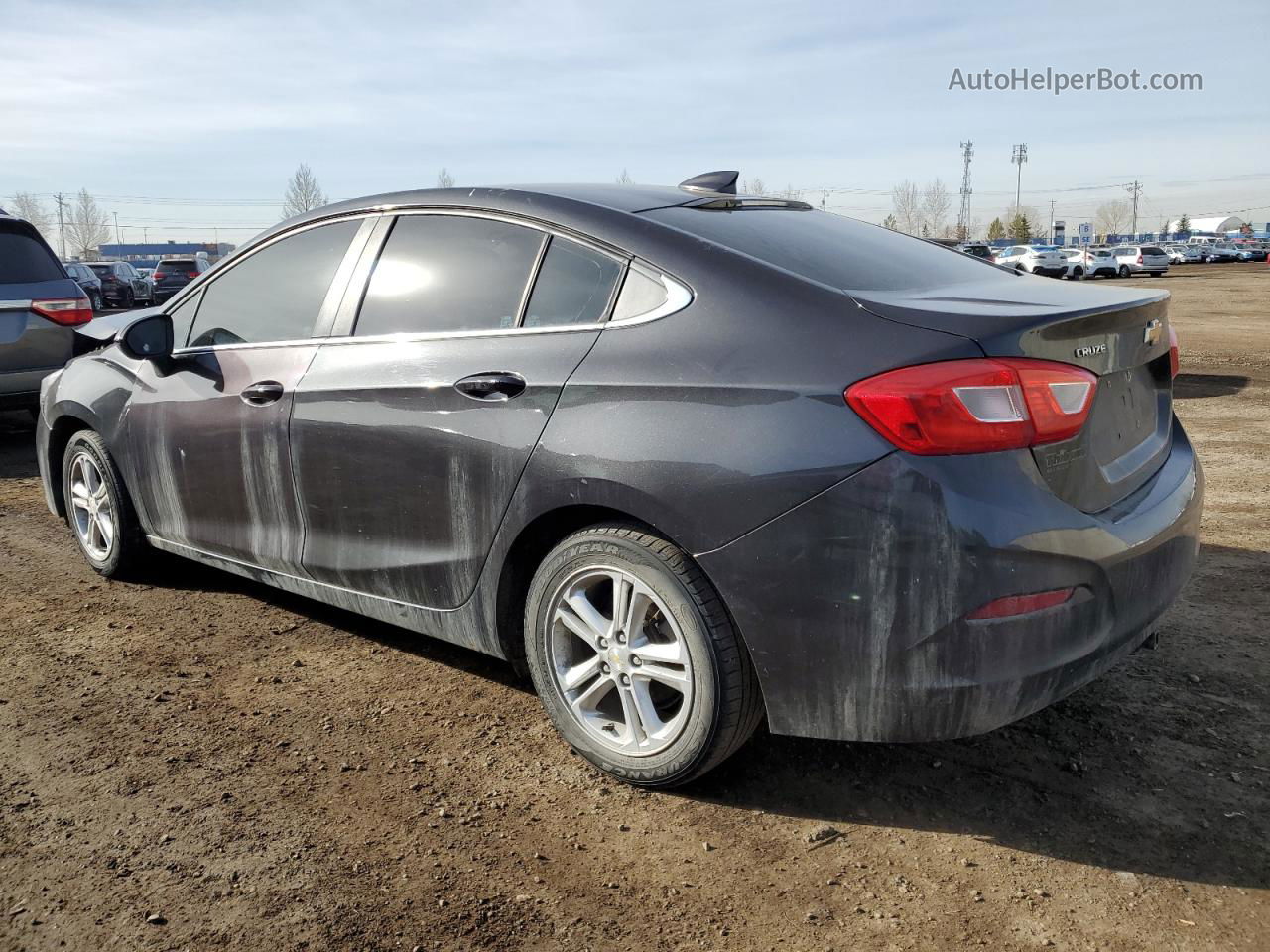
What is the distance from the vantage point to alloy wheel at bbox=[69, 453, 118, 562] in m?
4.82

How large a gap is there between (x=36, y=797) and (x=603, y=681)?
157 cm

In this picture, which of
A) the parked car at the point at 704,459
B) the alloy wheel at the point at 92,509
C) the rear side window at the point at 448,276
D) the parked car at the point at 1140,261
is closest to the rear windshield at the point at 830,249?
the parked car at the point at 704,459

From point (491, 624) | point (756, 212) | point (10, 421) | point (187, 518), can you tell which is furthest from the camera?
point (10, 421)

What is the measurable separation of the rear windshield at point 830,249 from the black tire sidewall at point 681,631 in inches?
33.9

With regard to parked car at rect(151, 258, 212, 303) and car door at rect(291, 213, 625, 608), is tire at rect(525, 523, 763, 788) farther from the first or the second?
parked car at rect(151, 258, 212, 303)

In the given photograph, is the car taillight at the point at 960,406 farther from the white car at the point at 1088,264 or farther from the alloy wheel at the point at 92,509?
the white car at the point at 1088,264

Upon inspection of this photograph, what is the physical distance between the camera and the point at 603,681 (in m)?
3.01

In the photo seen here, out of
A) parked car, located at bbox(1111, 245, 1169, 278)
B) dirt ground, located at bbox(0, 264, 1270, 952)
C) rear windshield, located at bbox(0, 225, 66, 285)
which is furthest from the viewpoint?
parked car, located at bbox(1111, 245, 1169, 278)

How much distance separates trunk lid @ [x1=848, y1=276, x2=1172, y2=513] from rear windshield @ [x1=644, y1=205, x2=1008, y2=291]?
0.39ft

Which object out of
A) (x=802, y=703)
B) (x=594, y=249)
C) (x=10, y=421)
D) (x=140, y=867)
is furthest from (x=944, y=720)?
(x=10, y=421)

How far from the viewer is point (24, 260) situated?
857cm

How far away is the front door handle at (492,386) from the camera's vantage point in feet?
10.1

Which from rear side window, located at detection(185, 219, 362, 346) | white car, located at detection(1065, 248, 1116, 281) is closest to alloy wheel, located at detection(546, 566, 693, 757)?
rear side window, located at detection(185, 219, 362, 346)

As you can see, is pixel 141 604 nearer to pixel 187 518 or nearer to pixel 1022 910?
pixel 187 518
